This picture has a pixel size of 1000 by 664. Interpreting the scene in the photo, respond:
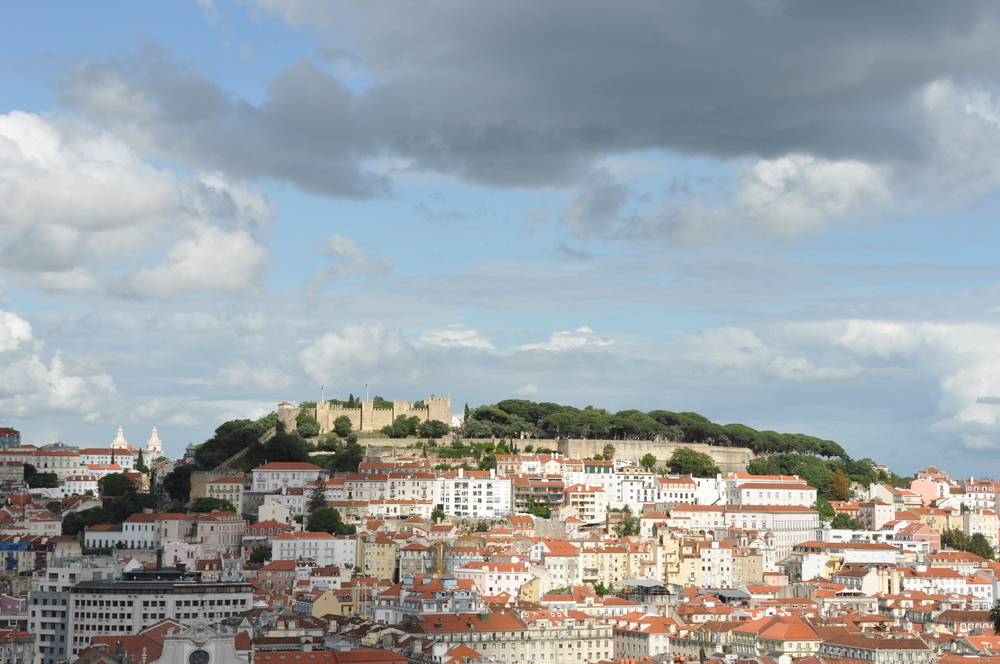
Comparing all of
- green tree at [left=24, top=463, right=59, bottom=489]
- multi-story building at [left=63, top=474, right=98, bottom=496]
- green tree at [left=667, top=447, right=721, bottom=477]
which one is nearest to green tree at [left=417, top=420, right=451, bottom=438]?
green tree at [left=667, top=447, right=721, bottom=477]

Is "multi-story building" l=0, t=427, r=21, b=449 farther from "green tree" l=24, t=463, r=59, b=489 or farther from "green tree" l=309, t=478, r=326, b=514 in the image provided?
"green tree" l=309, t=478, r=326, b=514

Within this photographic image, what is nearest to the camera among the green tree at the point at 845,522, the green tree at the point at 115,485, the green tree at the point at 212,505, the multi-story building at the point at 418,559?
the multi-story building at the point at 418,559

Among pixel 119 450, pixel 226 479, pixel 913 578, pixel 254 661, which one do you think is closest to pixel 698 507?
pixel 913 578

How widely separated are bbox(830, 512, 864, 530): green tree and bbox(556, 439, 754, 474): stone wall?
9.35 m

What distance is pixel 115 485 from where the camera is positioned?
8538cm

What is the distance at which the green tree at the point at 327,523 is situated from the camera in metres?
74.6

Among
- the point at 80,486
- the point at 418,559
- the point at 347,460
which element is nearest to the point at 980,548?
the point at 418,559

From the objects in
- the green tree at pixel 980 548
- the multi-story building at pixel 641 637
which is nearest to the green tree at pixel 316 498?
the multi-story building at pixel 641 637

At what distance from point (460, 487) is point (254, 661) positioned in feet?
114

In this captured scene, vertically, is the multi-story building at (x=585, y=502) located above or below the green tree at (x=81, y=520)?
above

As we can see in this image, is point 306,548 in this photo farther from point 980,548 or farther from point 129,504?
point 980,548

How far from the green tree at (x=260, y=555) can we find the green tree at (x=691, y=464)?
30581 mm

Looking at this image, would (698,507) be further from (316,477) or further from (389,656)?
(389,656)

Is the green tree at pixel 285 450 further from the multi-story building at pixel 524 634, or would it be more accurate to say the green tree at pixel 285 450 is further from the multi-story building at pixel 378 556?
the multi-story building at pixel 524 634
